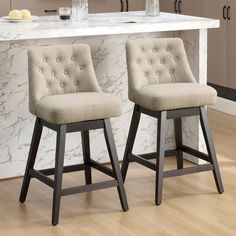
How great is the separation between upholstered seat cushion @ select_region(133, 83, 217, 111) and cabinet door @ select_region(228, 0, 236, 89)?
7.94 feet

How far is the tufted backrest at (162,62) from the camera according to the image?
4656 mm

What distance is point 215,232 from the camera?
13.0ft

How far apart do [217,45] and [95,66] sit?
2.42 meters

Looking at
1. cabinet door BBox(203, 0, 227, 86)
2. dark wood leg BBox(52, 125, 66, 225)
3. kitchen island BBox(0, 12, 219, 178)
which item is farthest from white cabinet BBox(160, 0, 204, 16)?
dark wood leg BBox(52, 125, 66, 225)

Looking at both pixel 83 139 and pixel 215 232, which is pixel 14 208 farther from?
pixel 215 232

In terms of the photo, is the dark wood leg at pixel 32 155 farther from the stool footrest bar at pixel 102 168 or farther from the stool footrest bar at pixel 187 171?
the stool footrest bar at pixel 187 171

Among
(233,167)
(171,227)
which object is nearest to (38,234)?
(171,227)

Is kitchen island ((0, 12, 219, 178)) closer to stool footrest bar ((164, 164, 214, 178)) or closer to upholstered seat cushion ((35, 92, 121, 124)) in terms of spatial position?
upholstered seat cushion ((35, 92, 121, 124))

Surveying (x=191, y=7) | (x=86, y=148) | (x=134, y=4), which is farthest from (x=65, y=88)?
(x=134, y=4)

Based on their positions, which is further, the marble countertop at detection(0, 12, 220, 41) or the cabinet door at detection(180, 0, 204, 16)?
the cabinet door at detection(180, 0, 204, 16)

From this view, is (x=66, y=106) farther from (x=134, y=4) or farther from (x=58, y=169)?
(x=134, y=4)

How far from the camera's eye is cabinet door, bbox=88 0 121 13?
292 inches

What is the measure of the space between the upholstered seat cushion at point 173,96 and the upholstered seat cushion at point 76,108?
249 millimetres

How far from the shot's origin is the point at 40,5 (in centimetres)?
719
